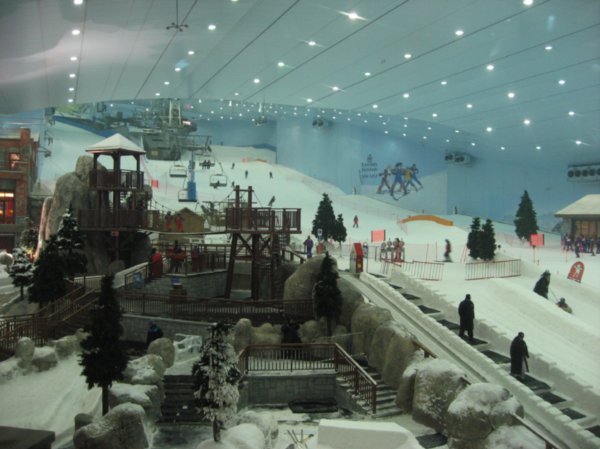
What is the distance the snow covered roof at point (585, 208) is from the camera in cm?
2927

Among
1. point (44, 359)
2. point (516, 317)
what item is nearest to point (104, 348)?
point (44, 359)

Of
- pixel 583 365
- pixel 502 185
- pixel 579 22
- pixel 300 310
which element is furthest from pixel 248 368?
pixel 502 185

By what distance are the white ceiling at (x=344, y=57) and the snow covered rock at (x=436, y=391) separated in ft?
37.5

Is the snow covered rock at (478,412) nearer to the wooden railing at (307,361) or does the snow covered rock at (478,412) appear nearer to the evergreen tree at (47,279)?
the wooden railing at (307,361)

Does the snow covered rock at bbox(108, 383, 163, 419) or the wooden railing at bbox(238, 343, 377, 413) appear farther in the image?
the wooden railing at bbox(238, 343, 377, 413)

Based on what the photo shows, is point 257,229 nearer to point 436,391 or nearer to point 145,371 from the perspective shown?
point 145,371

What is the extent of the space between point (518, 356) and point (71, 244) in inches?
581

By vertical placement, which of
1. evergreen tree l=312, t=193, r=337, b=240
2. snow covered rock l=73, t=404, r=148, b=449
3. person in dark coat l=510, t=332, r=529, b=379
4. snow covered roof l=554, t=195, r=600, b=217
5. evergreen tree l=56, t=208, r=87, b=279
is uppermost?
snow covered roof l=554, t=195, r=600, b=217

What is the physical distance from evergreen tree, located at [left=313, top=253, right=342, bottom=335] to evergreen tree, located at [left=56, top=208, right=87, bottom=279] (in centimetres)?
808

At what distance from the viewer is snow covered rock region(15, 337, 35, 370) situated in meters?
13.4

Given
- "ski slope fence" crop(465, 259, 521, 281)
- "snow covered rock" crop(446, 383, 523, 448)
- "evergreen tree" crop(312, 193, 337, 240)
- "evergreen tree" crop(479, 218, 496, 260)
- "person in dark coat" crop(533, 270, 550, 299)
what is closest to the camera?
"snow covered rock" crop(446, 383, 523, 448)

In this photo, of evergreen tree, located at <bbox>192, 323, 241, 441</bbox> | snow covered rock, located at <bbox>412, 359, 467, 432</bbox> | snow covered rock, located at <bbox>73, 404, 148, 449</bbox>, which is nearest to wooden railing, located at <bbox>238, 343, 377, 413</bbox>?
snow covered rock, located at <bbox>412, 359, 467, 432</bbox>

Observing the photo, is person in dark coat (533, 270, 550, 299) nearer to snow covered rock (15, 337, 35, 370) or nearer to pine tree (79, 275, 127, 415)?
pine tree (79, 275, 127, 415)

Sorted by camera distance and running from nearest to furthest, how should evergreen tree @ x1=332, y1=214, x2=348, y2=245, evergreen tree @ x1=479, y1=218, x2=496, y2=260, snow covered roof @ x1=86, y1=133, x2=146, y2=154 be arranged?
snow covered roof @ x1=86, y1=133, x2=146, y2=154
evergreen tree @ x1=479, y1=218, x2=496, y2=260
evergreen tree @ x1=332, y1=214, x2=348, y2=245
